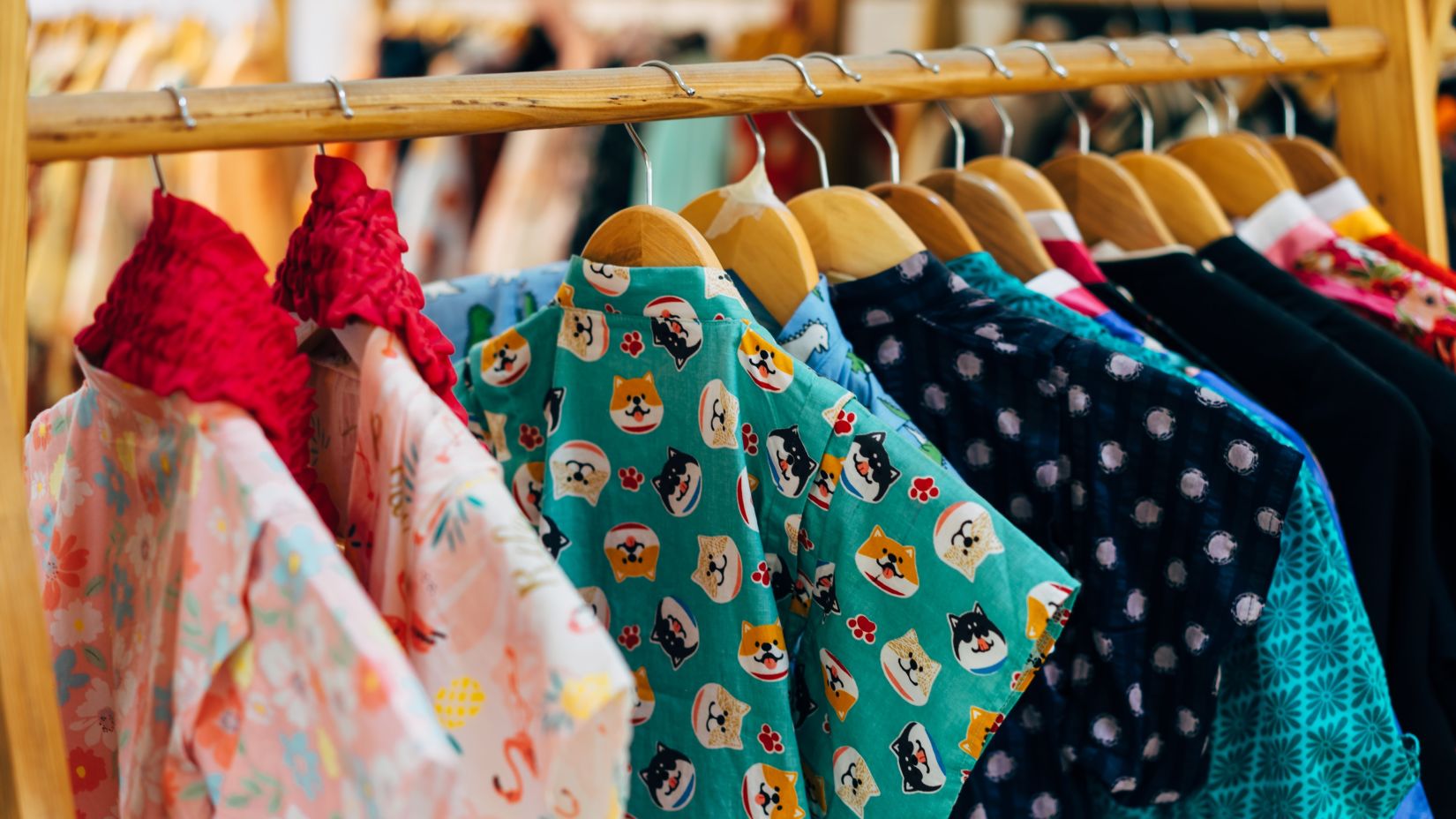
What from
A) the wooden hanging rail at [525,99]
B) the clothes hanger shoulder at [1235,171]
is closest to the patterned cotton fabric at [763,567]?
the wooden hanging rail at [525,99]

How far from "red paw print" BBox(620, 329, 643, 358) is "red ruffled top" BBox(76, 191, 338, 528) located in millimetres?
197

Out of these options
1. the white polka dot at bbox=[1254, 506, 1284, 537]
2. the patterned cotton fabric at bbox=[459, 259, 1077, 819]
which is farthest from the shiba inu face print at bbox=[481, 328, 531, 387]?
the white polka dot at bbox=[1254, 506, 1284, 537]

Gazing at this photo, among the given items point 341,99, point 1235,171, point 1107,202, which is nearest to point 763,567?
point 341,99

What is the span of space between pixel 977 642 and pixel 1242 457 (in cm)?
20

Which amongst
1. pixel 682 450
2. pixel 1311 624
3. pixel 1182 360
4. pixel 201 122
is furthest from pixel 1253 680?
pixel 201 122

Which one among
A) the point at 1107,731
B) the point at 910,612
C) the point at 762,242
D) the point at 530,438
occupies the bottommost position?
the point at 1107,731

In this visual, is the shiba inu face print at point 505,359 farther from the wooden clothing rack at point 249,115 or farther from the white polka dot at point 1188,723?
the white polka dot at point 1188,723

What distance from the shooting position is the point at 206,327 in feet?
1.79

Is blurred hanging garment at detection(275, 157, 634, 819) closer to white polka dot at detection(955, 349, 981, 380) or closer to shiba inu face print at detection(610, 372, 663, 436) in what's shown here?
shiba inu face print at detection(610, 372, 663, 436)

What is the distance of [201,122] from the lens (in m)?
0.53

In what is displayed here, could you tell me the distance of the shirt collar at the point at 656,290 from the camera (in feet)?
2.22

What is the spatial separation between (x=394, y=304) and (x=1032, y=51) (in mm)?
484

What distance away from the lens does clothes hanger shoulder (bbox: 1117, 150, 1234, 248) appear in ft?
3.00

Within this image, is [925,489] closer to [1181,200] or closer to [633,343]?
[633,343]
